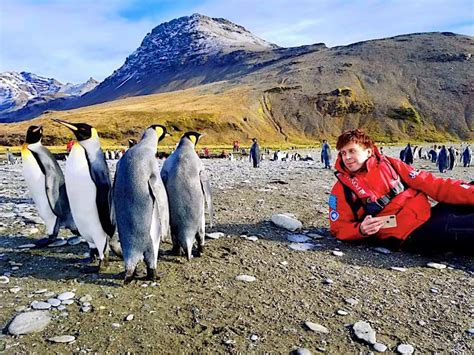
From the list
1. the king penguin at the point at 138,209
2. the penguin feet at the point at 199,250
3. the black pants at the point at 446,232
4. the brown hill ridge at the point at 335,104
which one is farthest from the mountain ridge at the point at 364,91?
the black pants at the point at 446,232

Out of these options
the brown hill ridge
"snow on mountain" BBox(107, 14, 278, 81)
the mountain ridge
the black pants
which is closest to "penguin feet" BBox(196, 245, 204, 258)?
the black pants

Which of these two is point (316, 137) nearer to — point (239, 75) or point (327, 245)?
point (239, 75)

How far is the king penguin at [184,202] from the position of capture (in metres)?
3.95

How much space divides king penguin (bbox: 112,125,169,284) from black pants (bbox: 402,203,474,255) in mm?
2400

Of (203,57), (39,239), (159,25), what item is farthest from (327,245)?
(159,25)

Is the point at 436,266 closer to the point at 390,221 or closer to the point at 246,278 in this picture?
the point at 390,221

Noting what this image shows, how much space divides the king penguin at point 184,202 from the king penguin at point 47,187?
1.21 meters

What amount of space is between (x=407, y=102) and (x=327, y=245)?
256 ft

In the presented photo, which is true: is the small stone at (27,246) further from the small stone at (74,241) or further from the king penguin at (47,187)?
the small stone at (74,241)

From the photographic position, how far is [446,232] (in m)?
3.80

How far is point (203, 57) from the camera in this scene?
4951 inches

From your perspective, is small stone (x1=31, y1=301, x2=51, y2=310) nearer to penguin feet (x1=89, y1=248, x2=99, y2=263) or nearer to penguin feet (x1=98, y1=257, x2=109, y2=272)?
penguin feet (x1=98, y1=257, x2=109, y2=272)

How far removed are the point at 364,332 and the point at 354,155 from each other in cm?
193

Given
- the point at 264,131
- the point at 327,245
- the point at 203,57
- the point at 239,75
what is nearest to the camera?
the point at 327,245
